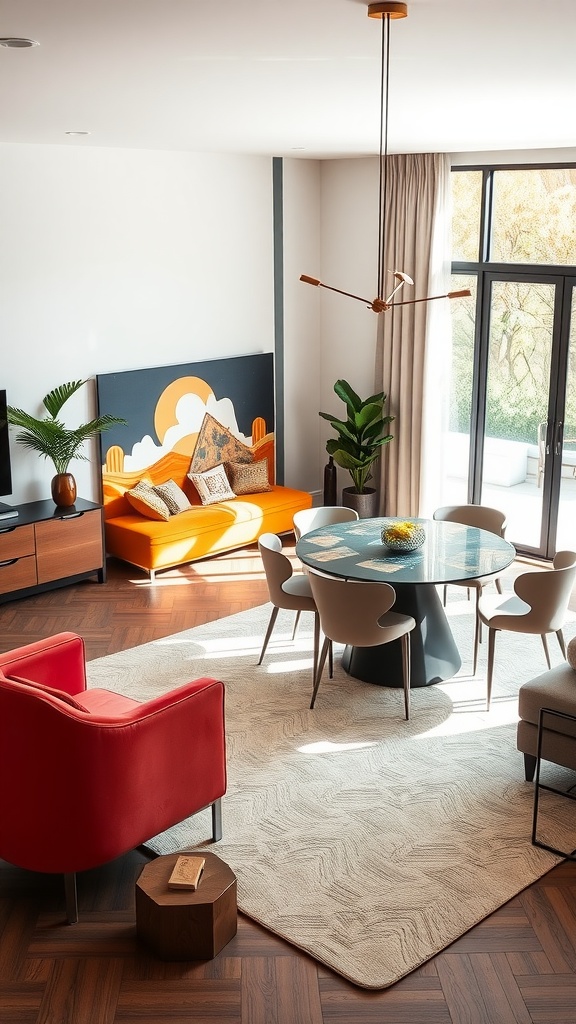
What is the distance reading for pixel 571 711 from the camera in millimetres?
4336

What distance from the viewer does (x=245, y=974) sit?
11.3ft

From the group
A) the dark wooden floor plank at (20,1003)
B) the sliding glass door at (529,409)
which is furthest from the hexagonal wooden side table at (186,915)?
the sliding glass door at (529,409)

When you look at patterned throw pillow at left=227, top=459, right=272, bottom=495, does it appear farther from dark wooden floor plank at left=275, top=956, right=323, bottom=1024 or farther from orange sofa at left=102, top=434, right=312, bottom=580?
dark wooden floor plank at left=275, top=956, right=323, bottom=1024

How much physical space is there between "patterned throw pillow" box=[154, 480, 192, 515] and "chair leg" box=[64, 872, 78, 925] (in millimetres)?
4234

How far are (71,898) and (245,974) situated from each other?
2.30ft

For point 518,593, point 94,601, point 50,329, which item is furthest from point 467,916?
point 50,329

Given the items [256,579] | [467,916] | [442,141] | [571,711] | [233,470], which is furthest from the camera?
[233,470]

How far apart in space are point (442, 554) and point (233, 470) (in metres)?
3.06

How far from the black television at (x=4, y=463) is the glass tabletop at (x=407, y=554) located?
2.08 m

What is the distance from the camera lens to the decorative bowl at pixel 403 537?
5.52m

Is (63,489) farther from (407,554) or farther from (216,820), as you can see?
(216,820)

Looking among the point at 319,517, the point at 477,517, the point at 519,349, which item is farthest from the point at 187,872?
the point at 519,349

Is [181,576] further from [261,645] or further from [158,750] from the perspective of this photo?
[158,750]

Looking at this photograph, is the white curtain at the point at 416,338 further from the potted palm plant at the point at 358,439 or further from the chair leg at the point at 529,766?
the chair leg at the point at 529,766
